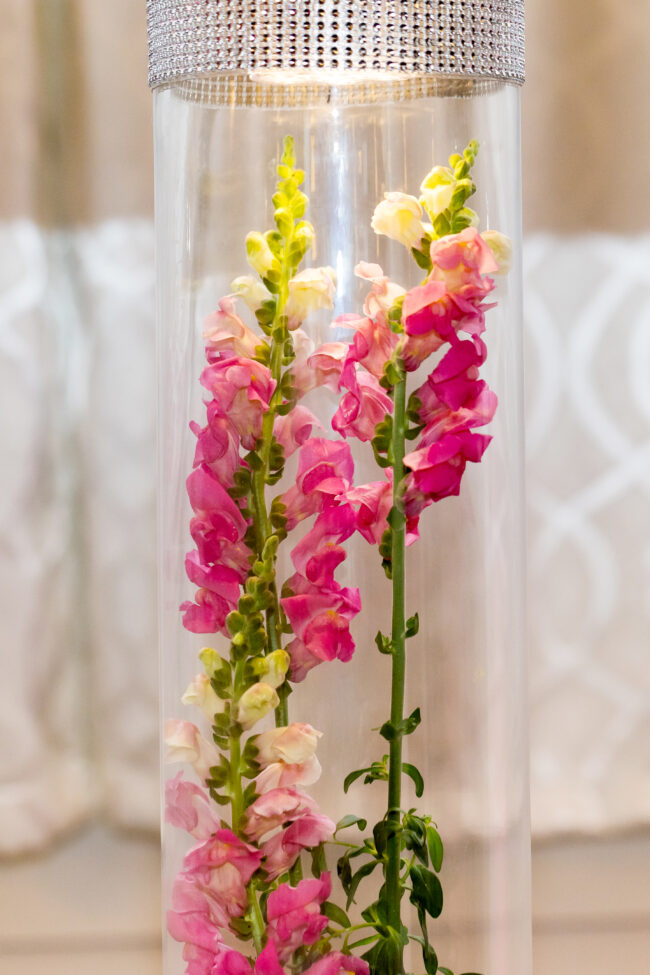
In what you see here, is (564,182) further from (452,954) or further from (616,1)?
(452,954)

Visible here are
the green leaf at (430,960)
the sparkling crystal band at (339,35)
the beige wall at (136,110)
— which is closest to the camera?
the sparkling crystal band at (339,35)

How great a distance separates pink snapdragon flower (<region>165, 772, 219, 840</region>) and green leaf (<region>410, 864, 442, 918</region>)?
150 mm

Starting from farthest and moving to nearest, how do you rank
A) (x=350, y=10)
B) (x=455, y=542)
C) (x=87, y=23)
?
(x=87, y=23)
(x=455, y=542)
(x=350, y=10)

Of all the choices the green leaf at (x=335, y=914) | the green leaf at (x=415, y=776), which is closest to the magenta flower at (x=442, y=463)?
the green leaf at (x=415, y=776)

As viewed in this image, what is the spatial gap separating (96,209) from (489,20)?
1.96 ft

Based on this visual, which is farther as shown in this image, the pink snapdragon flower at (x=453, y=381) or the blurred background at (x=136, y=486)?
the blurred background at (x=136, y=486)

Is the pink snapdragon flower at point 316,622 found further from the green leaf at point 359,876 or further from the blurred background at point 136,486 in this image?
the blurred background at point 136,486

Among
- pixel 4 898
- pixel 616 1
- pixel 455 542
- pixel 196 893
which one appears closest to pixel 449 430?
pixel 455 542

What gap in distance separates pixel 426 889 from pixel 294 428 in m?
0.35

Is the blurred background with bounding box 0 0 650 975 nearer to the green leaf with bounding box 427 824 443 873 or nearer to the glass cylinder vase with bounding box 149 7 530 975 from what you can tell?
the glass cylinder vase with bounding box 149 7 530 975

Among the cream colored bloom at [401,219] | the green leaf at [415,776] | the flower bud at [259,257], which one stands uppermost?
the cream colored bloom at [401,219]

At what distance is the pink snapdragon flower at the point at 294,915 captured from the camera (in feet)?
2.57

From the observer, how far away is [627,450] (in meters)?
1.30

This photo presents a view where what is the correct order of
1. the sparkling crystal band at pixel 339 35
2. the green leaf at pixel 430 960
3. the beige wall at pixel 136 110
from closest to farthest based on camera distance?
the sparkling crystal band at pixel 339 35 < the green leaf at pixel 430 960 < the beige wall at pixel 136 110
